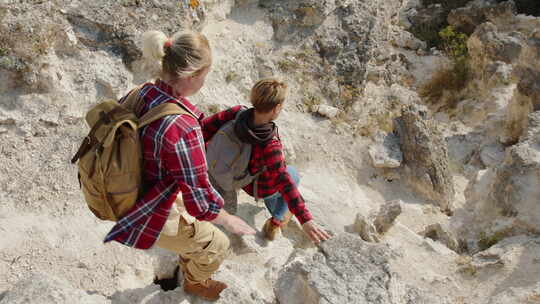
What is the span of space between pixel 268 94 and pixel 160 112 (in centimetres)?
116

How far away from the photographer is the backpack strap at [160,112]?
2529 mm

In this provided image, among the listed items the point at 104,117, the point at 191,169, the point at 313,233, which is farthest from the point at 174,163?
the point at 313,233

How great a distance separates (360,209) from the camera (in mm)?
5984

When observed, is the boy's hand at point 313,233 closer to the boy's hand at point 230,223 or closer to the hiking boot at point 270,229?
the boy's hand at point 230,223

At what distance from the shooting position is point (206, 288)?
3555 mm

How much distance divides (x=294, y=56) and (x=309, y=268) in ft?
15.7

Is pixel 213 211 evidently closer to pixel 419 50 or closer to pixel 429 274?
pixel 429 274

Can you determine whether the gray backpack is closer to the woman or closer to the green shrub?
the woman

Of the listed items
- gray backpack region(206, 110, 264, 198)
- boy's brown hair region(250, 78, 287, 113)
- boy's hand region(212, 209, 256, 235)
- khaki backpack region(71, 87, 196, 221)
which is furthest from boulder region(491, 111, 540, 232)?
khaki backpack region(71, 87, 196, 221)

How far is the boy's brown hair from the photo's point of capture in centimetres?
350

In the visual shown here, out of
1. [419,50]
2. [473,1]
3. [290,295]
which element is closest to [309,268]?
[290,295]

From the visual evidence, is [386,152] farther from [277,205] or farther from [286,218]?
[277,205]

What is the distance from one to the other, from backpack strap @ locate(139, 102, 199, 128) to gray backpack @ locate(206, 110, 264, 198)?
4.28 ft

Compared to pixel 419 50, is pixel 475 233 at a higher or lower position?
lower
